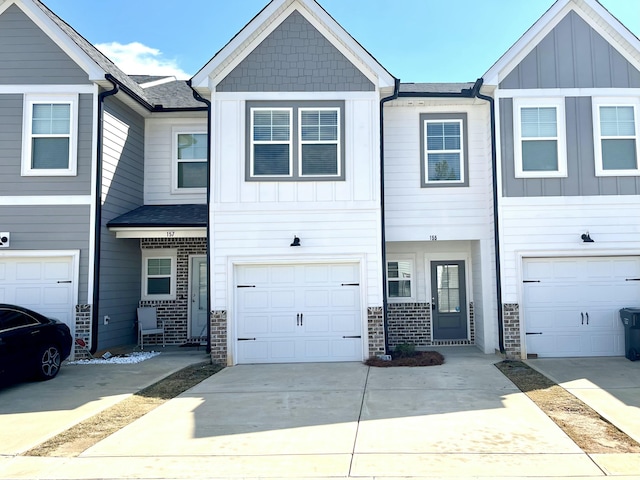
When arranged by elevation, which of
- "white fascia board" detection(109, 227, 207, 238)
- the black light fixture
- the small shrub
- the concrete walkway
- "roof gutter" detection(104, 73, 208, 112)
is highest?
"roof gutter" detection(104, 73, 208, 112)

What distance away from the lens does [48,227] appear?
1121 centimetres

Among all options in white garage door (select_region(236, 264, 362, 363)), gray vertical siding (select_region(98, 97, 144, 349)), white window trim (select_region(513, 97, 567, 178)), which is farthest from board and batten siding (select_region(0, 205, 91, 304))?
white window trim (select_region(513, 97, 567, 178))

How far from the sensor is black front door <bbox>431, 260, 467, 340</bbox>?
41.8 feet

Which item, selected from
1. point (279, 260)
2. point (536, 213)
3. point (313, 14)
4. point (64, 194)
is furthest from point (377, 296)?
point (64, 194)

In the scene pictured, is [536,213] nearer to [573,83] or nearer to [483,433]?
[573,83]

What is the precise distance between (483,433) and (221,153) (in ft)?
24.4

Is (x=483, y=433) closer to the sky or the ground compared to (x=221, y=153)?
closer to the ground

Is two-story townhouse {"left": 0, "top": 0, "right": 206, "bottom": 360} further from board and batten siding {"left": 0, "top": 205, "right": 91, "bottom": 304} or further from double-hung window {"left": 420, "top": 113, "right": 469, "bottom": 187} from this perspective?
double-hung window {"left": 420, "top": 113, "right": 469, "bottom": 187}

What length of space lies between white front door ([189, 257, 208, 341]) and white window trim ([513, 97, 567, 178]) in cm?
784

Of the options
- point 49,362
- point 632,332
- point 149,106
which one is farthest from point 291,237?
point 632,332

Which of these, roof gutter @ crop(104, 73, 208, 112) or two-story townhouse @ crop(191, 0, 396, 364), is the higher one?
roof gutter @ crop(104, 73, 208, 112)

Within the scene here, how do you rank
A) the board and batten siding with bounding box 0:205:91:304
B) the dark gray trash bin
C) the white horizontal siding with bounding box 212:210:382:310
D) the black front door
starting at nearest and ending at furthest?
the dark gray trash bin < the white horizontal siding with bounding box 212:210:382:310 < the board and batten siding with bounding box 0:205:91:304 < the black front door

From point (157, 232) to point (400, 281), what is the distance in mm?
5839

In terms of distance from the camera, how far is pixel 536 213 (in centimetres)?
1109
